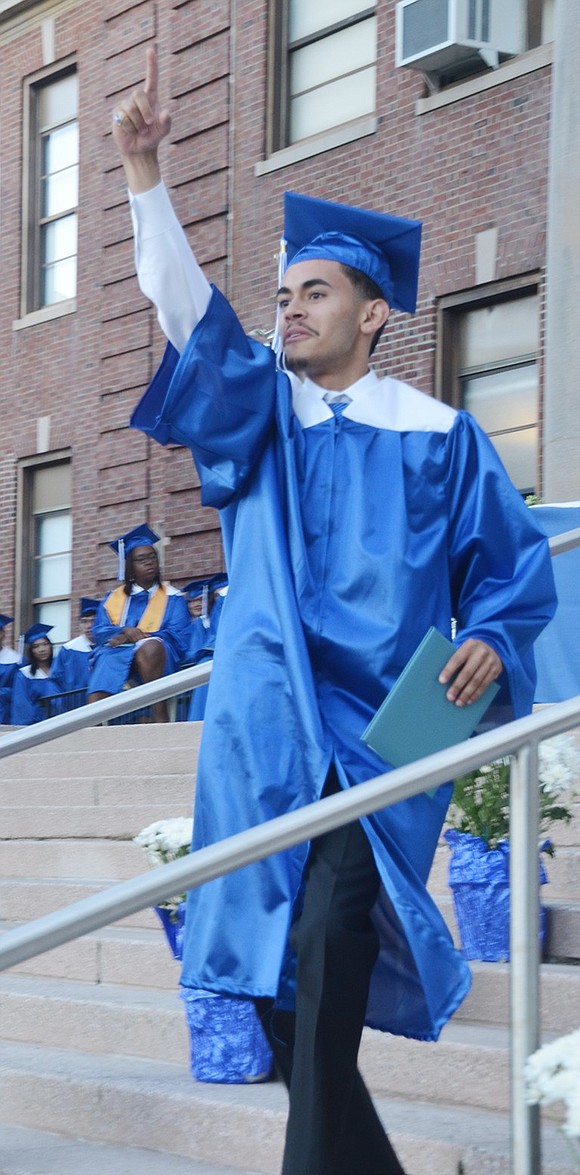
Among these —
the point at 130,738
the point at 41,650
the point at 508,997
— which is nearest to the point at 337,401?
the point at 508,997

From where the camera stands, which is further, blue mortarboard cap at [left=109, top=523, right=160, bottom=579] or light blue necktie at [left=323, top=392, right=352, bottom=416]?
blue mortarboard cap at [left=109, top=523, right=160, bottom=579]

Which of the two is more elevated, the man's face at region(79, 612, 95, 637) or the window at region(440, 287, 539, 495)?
the window at region(440, 287, 539, 495)

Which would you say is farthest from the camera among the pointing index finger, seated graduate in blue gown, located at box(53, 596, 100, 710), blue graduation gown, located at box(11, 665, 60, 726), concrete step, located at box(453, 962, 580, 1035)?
blue graduation gown, located at box(11, 665, 60, 726)

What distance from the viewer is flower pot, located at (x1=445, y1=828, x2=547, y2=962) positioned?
159 inches

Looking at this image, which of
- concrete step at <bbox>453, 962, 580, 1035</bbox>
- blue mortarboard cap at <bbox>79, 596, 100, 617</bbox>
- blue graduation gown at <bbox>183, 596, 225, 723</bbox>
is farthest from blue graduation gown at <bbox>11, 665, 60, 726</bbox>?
concrete step at <bbox>453, 962, 580, 1035</bbox>

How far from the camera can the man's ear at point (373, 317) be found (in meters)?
3.08

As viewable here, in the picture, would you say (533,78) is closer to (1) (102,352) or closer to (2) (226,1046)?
(1) (102,352)

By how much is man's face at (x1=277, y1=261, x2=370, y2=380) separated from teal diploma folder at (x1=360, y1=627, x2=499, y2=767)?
59 centimetres

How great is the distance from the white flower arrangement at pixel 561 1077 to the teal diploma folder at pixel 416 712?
1.78 ft

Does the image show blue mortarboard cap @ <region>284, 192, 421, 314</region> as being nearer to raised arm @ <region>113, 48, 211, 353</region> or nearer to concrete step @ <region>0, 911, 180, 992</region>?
raised arm @ <region>113, 48, 211, 353</region>

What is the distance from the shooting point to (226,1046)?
150 inches

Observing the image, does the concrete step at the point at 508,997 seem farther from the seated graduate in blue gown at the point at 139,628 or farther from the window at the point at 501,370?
the window at the point at 501,370

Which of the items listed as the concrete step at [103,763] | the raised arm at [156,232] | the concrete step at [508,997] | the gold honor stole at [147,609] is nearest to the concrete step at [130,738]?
the concrete step at [103,763]

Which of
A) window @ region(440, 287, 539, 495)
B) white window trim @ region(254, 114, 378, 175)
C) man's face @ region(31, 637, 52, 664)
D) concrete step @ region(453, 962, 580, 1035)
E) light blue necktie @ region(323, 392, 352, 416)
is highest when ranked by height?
white window trim @ region(254, 114, 378, 175)
